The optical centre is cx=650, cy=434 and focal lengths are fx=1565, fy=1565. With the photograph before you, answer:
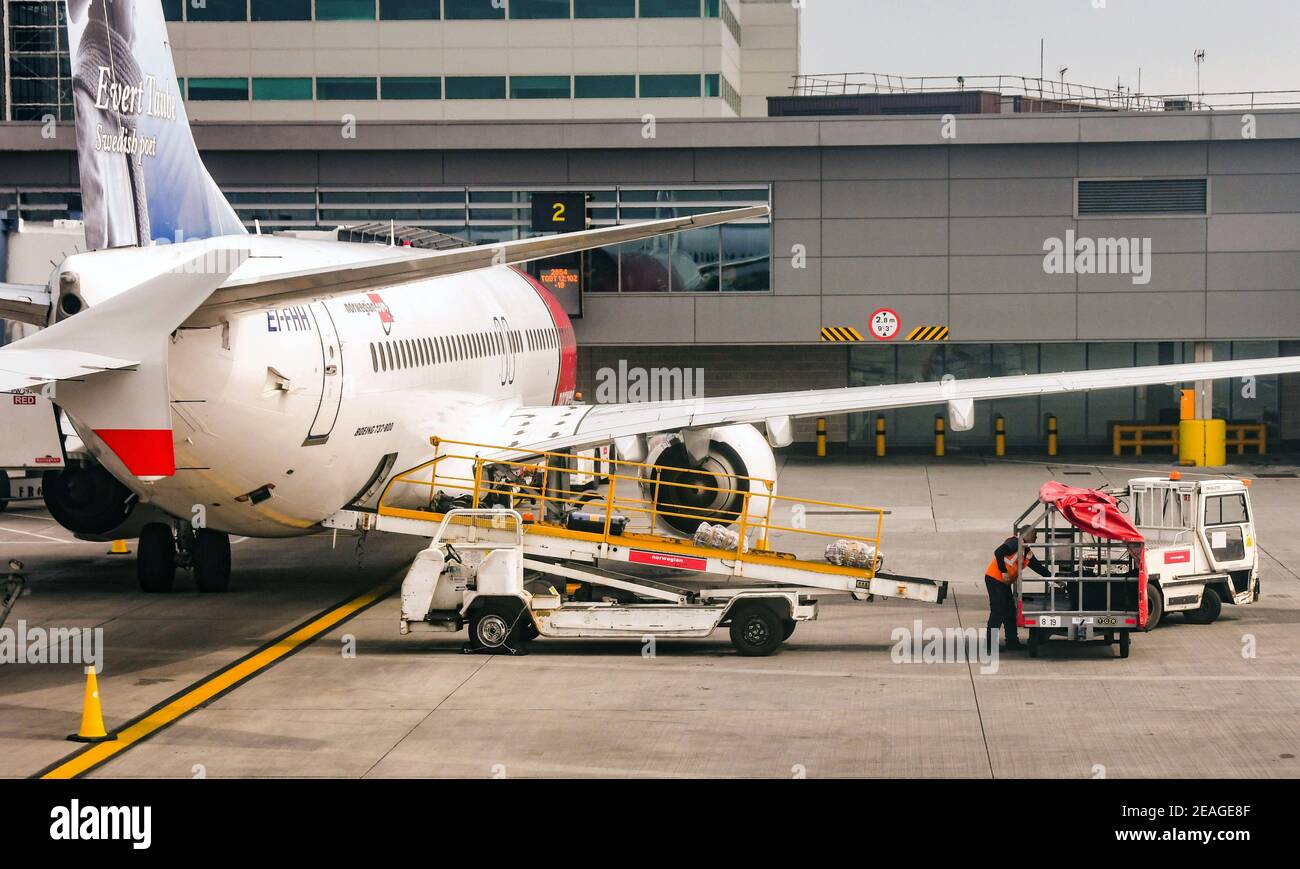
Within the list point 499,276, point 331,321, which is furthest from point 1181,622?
point 499,276

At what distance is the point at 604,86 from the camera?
73.6m

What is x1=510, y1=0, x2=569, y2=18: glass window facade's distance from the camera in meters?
71.5

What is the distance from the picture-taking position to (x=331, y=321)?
20516 millimetres

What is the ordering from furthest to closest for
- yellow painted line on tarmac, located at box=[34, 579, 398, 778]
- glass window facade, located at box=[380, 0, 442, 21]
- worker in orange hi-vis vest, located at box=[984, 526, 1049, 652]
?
glass window facade, located at box=[380, 0, 442, 21], worker in orange hi-vis vest, located at box=[984, 526, 1049, 652], yellow painted line on tarmac, located at box=[34, 579, 398, 778]

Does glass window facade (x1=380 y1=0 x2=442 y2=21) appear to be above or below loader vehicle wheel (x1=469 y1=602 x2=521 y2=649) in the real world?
above

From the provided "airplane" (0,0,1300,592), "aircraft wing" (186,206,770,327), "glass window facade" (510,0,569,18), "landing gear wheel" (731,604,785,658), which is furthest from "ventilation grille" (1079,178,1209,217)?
"glass window facade" (510,0,569,18)

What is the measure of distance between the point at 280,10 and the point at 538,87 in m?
12.1

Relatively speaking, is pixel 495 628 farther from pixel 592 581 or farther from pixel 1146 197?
pixel 1146 197

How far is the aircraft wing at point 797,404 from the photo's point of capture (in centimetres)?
2369

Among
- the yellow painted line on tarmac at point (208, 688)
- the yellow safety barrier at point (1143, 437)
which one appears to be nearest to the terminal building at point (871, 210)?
the yellow safety barrier at point (1143, 437)

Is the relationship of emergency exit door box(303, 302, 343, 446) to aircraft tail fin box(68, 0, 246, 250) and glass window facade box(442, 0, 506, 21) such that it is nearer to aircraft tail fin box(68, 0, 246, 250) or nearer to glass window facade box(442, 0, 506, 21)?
aircraft tail fin box(68, 0, 246, 250)

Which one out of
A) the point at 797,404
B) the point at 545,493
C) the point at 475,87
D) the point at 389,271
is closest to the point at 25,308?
the point at 389,271

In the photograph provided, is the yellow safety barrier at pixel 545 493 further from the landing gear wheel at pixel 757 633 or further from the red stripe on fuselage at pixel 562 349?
the red stripe on fuselage at pixel 562 349

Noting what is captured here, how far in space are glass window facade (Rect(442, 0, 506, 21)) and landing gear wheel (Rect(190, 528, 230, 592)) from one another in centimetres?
5051
